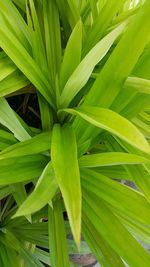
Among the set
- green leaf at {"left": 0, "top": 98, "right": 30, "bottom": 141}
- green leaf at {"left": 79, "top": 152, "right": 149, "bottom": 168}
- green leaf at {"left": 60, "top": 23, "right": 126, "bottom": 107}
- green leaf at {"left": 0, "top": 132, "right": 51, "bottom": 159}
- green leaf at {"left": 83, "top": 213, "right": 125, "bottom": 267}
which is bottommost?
green leaf at {"left": 83, "top": 213, "right": 125, "bottom": 267}

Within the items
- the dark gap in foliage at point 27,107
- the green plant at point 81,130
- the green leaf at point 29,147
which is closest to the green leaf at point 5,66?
the green plant at point 81,130

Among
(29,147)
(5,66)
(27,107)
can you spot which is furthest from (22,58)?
(27,107)

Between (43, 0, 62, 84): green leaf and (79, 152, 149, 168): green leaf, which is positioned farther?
(43, 0, 62, 84): green leaf

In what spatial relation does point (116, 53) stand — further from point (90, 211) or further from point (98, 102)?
point (90, 211)

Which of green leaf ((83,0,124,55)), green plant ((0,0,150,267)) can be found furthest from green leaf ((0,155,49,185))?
green leaf ((83,0,124,55))

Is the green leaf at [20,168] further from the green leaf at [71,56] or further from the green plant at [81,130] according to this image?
the green leaf at [71,56]

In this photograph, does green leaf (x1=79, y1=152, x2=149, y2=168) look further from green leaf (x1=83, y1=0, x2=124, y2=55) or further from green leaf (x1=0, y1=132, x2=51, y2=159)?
green leaf (x1=83, y1=0, x2=124, y2=55)

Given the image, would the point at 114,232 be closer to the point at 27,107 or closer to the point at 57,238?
the point at 57,238
